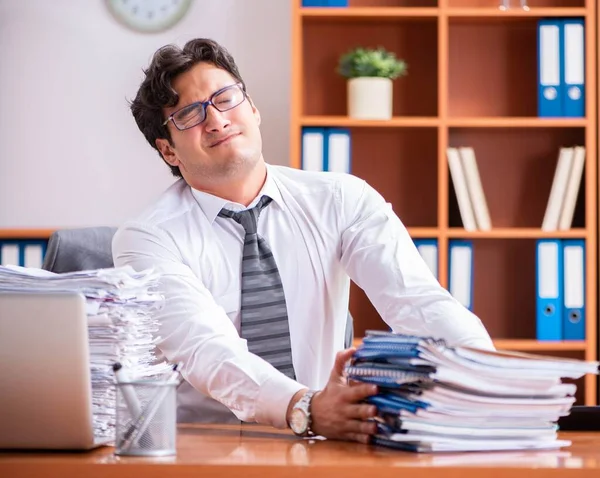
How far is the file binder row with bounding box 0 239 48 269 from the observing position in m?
3.54

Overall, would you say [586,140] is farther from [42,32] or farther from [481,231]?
[42,32]

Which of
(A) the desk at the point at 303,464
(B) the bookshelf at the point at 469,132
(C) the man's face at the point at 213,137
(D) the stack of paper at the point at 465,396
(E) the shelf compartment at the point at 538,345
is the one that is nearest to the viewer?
(A) the desk at the point at 303,464

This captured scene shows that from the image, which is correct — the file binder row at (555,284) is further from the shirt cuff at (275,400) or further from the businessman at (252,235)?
the shirt cuff at (275,400)

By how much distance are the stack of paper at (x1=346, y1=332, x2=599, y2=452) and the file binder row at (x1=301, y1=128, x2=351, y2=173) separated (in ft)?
7.44

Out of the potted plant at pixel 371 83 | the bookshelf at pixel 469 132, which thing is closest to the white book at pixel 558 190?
the bookshelf at pixel 469 132

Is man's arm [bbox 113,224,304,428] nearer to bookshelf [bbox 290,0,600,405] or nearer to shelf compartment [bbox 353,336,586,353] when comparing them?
Answer: shelf compartment [bbox 353,336,586,353]

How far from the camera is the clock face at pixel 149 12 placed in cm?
373

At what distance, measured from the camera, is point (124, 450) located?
3.51 feet

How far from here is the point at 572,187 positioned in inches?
134

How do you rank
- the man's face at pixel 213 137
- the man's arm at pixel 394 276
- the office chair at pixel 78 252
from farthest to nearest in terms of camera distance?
the office chair at pixel 78 252
the man's face at pixel 213 137
the man's arm at pixel 394 276

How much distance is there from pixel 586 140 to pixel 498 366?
2479 millimetres

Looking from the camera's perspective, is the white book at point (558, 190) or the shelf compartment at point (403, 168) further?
the shelf compartment at point (403, 168)

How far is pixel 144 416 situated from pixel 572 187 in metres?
2.64

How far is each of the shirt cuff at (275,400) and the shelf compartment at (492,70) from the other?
2.44 meters
